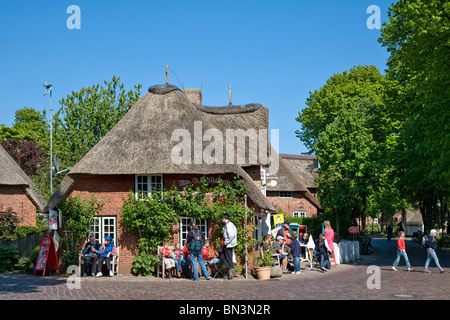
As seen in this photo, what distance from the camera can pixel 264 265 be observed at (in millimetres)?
19562

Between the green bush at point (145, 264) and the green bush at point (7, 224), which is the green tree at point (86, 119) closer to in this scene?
the green bush at point (7, 224)

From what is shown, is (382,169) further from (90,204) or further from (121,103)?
(90,204)

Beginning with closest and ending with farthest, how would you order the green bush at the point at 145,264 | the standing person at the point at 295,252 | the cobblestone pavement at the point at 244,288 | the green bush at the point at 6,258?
1. the cobblestone pavement at the point at 244,288
2. the green bush at the point at 145,264
3. the standing person at the point at 295,252
4. the green bush at the point at 6,258

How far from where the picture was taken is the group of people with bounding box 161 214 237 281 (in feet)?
59.8

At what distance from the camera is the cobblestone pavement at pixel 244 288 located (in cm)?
1338

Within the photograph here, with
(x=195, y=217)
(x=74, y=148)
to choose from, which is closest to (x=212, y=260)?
(x=195, y=217)

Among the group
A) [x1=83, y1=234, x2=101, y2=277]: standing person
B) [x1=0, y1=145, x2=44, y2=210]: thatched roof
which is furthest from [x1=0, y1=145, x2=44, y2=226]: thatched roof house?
[x1=83, y1=234, x2=101, y2=277]: standing person

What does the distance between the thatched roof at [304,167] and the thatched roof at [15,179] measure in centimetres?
2422

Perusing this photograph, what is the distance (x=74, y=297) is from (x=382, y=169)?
32.2 metres

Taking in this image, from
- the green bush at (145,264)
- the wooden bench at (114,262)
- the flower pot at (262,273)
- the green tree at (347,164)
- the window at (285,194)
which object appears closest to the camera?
the flower pot at (262,273)

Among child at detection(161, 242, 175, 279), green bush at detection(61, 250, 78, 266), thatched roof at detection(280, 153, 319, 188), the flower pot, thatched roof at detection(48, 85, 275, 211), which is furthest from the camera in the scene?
thatched roof at detection(280, 153, 319, 188)

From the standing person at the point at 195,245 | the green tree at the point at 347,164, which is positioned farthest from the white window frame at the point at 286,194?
the standing person at the point at 195,245

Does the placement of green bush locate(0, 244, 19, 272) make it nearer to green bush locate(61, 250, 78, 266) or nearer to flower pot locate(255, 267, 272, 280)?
green bush locate(61, 250, 78, 266)

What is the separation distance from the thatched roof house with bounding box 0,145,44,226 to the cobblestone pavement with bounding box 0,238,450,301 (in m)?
19.4
